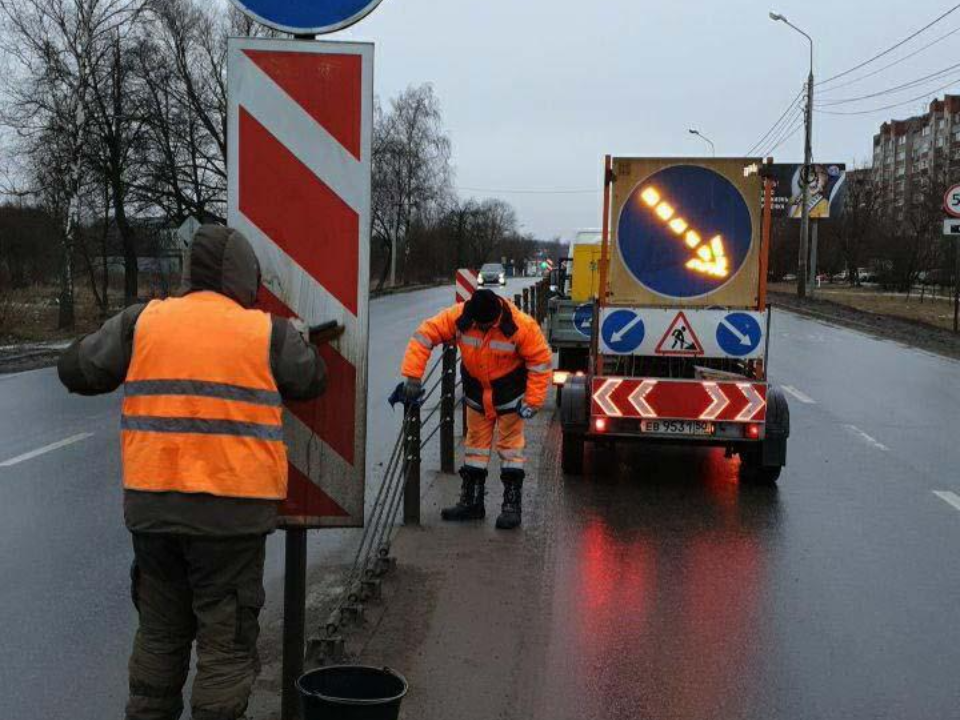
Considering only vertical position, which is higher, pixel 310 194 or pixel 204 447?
pixel 310 194

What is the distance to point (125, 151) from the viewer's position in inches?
1280

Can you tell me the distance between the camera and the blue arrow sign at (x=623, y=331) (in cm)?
973

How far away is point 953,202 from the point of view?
80.5 feet

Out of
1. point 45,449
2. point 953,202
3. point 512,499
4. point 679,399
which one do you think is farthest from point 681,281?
point 953,202

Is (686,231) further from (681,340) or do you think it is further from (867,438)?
(867,438)

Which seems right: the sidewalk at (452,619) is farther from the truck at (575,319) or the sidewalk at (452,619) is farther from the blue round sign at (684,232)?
the truck at (575,319)

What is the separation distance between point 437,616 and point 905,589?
2.83 meters

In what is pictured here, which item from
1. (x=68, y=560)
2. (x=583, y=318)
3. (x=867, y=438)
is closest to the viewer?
(x=68, y=560)

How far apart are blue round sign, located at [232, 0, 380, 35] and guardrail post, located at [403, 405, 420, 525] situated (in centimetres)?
391

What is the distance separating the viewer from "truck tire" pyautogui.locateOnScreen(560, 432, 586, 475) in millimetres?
9578

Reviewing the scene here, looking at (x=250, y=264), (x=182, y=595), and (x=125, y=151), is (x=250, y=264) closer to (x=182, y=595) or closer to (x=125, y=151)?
(x=182, y=595)

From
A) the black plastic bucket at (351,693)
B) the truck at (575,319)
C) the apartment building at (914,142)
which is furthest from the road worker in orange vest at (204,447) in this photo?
the apartment building at (914,142)

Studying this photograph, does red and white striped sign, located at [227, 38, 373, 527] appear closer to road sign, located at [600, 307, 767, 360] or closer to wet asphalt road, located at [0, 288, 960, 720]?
wet asphalt road, located at [0, 288, 960, 720]

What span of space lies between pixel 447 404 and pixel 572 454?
1260 mm
